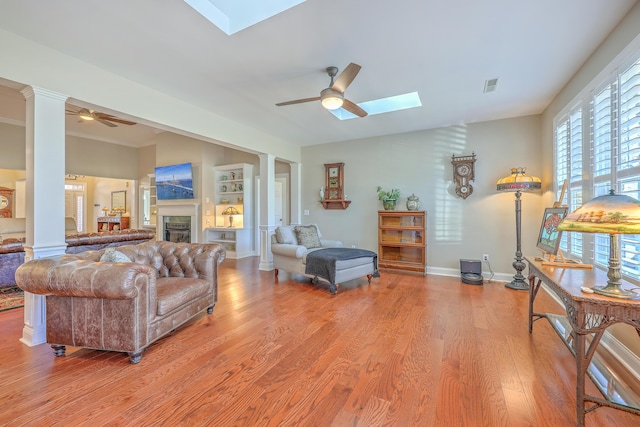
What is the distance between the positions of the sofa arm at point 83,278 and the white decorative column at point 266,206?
10.4ft

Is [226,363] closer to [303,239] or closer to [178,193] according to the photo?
[303,239]

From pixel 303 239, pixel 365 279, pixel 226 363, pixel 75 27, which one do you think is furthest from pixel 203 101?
pixel 365 279

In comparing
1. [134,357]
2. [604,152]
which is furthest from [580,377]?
[134,357]

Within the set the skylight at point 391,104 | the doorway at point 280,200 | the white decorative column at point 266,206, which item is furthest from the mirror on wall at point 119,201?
the skylight at point 391,104

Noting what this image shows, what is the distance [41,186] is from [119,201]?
7683mm

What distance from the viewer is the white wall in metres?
4.20

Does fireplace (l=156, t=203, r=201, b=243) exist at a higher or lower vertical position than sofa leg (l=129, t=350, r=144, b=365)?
higher

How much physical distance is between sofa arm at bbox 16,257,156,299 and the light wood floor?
57 centimetres

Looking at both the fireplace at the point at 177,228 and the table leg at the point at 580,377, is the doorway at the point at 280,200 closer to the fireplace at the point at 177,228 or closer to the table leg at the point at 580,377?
the fireplace at the point at 177,228

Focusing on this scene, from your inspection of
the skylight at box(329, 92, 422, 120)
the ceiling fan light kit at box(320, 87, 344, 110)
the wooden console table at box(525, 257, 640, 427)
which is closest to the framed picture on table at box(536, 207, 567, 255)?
the wooden console table at box(525, 257, 640, 427)

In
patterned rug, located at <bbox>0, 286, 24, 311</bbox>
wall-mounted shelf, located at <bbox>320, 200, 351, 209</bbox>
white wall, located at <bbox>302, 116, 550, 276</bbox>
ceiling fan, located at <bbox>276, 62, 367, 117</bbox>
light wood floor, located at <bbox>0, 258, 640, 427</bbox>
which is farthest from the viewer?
wall-mounted shelf, located at <bbox>320, 200, 351, 209</bbox>

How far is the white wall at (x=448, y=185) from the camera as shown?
13.8 ft

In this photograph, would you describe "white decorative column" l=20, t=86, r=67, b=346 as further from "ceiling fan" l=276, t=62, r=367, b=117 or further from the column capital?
"ceiling fan" l=276, t=62, r=367, b=117

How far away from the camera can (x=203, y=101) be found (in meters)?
3.52
